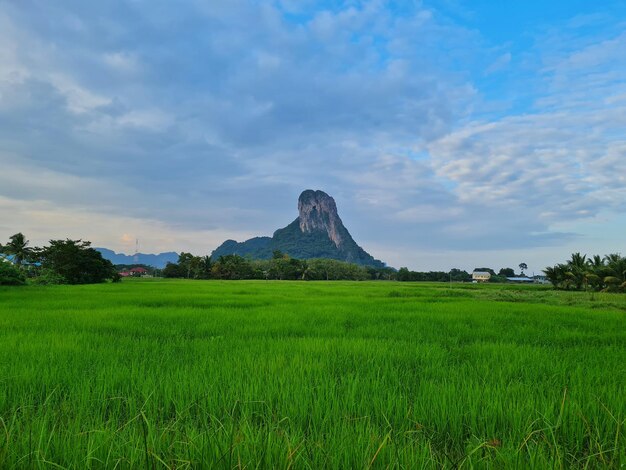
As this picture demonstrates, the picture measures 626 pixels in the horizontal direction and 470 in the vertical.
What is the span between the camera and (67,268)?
1220 inches

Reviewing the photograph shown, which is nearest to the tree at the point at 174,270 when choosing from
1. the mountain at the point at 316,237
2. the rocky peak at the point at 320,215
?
the mountain at the point at 316,237

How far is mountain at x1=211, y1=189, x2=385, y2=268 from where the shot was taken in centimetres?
15625

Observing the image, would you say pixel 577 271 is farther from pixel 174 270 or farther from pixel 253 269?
pixel 174 270

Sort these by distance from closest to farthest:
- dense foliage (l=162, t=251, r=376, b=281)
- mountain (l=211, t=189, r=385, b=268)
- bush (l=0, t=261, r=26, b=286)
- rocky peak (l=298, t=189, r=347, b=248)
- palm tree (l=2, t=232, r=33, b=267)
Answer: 1. bush (l=0, t=261, r=26, b=286)
2. palm tree (l=2, t=232, r=33, b=267)
3. dense foliage (l=162, t=251, r=376, b=281)
4. mountain (l=211, t=189, r=385, b=268)
5. rocky peak (l=298, t=189, r=347, b=248)

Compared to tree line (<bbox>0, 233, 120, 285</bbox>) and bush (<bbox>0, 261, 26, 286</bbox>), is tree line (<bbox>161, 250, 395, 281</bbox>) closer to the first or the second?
tree line (<bbox>0, 233, 120, 285</bbox>)

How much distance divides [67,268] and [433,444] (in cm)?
3679

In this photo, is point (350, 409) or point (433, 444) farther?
point (350, 409)

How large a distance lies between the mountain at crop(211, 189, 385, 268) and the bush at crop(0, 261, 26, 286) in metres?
129

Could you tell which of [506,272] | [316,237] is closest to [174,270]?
[506,272]

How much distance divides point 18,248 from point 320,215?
139m

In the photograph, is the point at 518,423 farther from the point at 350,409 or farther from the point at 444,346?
the point at 444,346

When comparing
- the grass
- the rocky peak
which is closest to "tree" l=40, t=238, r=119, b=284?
the grass

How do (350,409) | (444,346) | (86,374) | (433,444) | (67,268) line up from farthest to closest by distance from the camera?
1. (67,268)
2. (444,346)
3. (86,374)
4. (350,409)
5. (433,444)

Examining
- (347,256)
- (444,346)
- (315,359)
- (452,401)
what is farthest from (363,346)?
(347,256)
